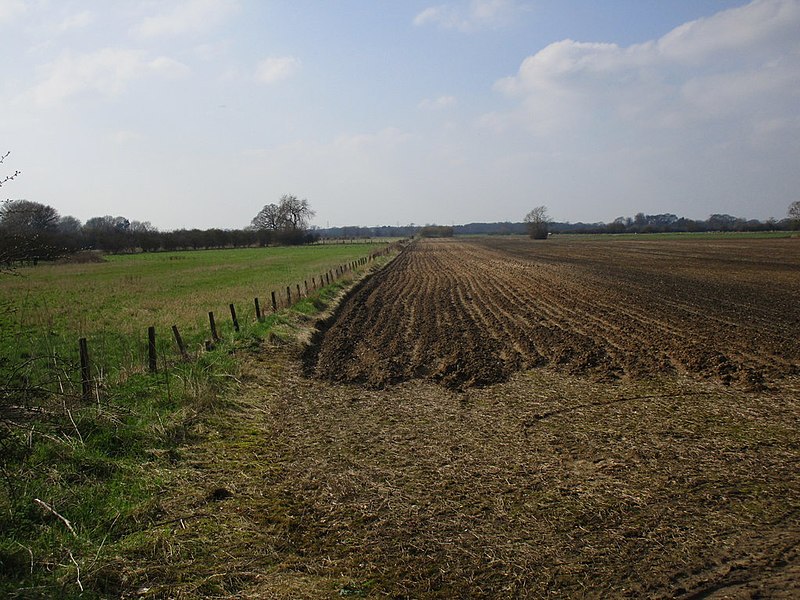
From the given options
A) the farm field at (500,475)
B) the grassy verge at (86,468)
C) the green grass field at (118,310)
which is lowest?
the farm field at (500,475)

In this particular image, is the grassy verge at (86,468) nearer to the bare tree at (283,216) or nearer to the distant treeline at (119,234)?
the distant treeline at (119,234)

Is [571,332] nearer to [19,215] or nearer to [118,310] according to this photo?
[19,215]

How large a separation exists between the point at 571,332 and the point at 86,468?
11.7m

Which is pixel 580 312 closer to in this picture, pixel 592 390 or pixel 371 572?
pixel 592 390

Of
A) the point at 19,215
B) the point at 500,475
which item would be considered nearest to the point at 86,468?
the point at 19,215

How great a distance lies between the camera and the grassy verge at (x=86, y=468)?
4551mm

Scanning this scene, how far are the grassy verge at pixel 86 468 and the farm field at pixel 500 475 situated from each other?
306 mm

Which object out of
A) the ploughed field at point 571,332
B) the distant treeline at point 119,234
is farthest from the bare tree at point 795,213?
the ploughed field at point 571,332

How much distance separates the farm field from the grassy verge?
306mm

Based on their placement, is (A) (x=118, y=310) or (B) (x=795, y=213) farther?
(B) (x=795, y=213)

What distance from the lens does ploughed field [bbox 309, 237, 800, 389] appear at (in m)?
11.2

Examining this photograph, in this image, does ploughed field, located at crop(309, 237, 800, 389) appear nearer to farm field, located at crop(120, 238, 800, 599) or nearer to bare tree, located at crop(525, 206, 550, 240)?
farm field, located at crop(120, 238, 800, 599)

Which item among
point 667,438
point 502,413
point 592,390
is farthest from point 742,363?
point 502,413

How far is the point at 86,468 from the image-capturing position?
6.32m
